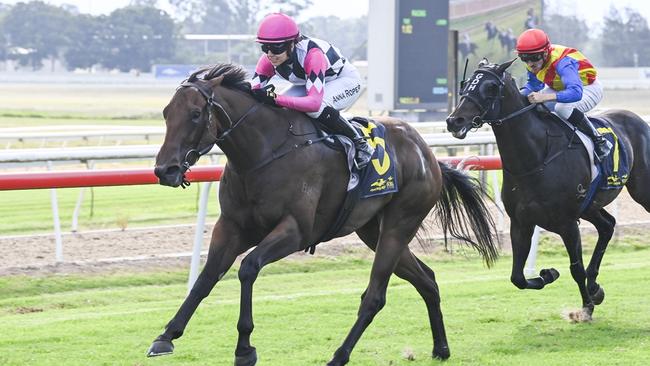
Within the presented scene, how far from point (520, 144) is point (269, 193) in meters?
1.98

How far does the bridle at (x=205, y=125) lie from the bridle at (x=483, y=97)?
1.57m

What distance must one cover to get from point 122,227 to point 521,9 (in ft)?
69.6

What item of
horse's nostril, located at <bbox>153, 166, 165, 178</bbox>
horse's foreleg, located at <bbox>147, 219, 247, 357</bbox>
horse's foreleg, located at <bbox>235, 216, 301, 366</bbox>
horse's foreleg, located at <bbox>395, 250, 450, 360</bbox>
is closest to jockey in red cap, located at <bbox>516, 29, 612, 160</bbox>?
horse's foreleg, located at <bbox>395, 250, 450, 360</bbox>

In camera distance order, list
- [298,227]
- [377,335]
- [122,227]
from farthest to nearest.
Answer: [122,227]
[377,335]
[298,227]

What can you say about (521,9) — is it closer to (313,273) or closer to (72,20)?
(313,273)

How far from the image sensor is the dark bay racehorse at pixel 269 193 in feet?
15.2

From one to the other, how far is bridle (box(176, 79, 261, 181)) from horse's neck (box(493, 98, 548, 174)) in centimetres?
189

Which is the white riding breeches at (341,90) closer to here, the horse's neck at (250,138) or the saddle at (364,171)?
the saddle at (364,171)

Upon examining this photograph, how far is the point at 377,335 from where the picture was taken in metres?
5.80

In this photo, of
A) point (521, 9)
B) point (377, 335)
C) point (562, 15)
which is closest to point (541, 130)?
point (377, 335)

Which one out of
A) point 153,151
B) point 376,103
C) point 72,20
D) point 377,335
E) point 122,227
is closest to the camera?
point 377,335

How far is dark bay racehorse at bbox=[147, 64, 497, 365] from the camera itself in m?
4.62

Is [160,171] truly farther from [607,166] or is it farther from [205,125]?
[607,166]

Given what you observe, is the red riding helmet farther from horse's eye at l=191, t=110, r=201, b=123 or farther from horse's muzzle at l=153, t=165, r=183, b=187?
horse's muzzle at l=153, t=165, r=183, b=187
